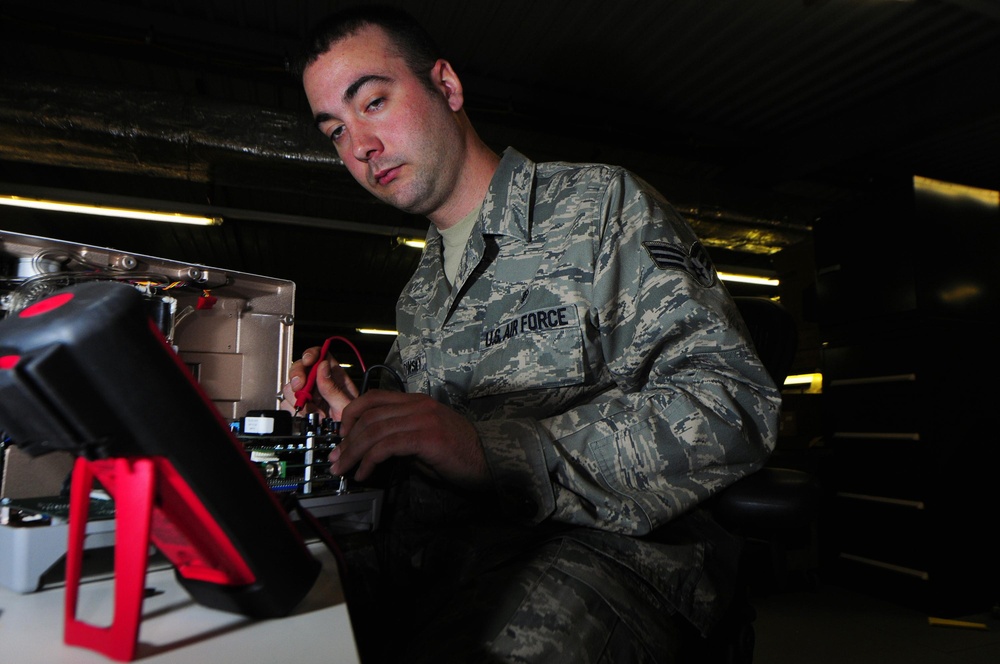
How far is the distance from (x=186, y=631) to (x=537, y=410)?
658 mm

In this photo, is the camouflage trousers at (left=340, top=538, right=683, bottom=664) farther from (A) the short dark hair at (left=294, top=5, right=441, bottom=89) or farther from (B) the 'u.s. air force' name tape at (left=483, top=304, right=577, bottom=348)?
(A) the short dark hair at (left=294, top=5, right=441, bottom=89)

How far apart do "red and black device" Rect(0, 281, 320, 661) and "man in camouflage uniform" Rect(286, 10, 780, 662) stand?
0.89 ft

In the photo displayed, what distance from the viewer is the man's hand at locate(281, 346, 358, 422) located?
3.37 ft

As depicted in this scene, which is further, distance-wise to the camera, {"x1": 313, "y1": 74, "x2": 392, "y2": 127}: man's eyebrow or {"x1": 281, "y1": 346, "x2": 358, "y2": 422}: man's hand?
{"x1": 313, "y1": 74, "x2": 392, "y2": 127}: man's eyebrow

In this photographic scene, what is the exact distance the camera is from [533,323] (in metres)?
0.99

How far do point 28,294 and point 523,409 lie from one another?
2.24ft

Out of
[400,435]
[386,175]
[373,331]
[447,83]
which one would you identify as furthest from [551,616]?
[373,331]

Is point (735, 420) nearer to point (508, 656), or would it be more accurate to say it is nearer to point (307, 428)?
point (508, 656)

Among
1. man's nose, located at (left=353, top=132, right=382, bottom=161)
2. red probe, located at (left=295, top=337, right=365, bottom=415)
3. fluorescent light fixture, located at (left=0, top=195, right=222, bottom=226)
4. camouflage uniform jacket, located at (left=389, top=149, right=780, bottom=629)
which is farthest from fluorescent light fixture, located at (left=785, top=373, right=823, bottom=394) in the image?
fluorescent light fixture, located at (left=0, top=195, right=222, bottom=226)

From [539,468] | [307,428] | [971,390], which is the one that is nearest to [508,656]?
[539,468]

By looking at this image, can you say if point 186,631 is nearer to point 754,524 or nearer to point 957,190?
point 754,524

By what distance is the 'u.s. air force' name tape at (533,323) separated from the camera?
37.8 inches

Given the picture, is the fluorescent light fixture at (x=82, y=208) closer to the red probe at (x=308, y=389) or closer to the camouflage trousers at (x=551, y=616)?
the red probe at (x=308, y=389)

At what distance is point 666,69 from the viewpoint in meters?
3.71
